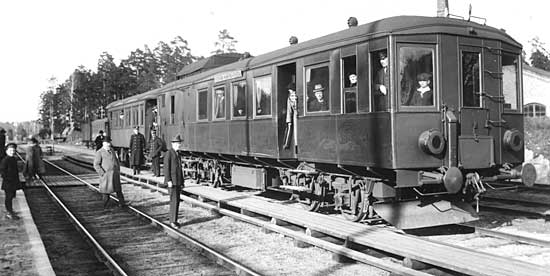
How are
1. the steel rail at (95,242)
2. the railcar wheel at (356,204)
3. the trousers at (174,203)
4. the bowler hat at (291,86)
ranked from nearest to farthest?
the steel rail at (95,242) < the railcar wheel at (356,204) < the trousers at (174,203) < the bowler hat at (291,86)

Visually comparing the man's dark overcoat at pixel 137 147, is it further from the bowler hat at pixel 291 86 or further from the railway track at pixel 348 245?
the bowler hat at pixel 291 86

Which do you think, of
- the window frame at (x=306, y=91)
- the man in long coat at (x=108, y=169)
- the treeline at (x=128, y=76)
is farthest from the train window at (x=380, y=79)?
the treeline at (x=128, y=76)

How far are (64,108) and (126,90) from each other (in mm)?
34558

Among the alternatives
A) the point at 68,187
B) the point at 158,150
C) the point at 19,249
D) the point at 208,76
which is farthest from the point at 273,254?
the point at 68,187

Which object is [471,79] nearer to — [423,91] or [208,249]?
[423,91]

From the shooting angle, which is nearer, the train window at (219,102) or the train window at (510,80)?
the train window at (510,80)

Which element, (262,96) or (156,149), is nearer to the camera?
(262,96)

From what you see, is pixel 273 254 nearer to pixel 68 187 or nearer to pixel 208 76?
pixel 208 76

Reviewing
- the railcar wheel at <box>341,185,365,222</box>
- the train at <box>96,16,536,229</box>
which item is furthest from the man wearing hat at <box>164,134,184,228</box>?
the railcar wheel at <box>341,185,365,222</box>

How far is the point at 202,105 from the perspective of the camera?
1455 centimetres

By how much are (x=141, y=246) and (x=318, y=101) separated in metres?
3.96

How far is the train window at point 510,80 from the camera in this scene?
8.75m

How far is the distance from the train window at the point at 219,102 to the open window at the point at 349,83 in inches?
200

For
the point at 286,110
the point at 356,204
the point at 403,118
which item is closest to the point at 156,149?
the point at 286,110
